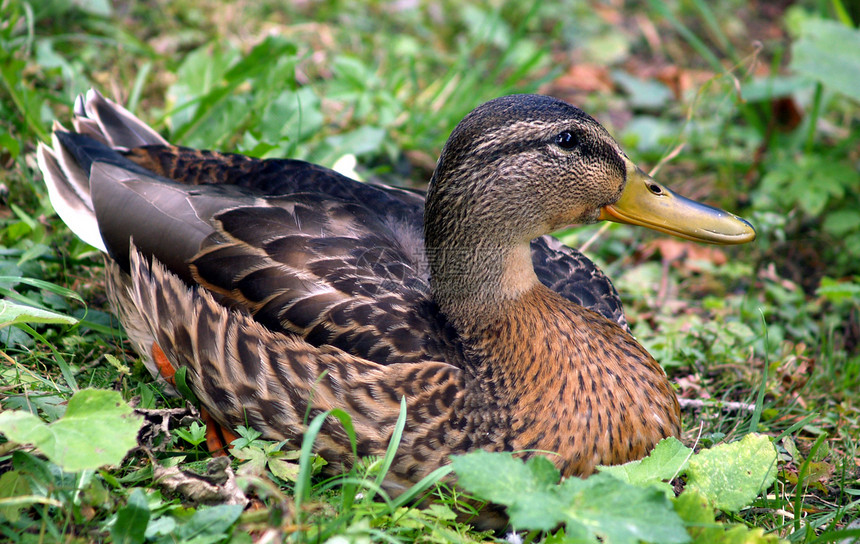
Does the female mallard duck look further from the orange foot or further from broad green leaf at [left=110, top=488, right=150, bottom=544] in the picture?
broad green leaf at [left=110, top=488, right=150, bottom=544]

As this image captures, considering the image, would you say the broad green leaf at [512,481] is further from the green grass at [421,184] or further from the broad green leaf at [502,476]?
the green grass at [421,184]

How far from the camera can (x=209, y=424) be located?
305 cm

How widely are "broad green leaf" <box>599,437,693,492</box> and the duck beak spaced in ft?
2.70

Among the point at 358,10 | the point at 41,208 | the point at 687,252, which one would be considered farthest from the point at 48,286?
the point at 358,10

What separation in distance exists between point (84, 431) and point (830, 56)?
4446 millimetres

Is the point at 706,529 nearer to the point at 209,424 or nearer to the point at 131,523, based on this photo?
the point at 131,523

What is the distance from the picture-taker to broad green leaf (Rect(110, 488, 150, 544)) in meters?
2.19

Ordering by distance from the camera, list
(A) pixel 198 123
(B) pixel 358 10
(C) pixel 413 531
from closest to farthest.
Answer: (C) pixel 413 531, (A) pixel 198 123, (B) pixel 358 10

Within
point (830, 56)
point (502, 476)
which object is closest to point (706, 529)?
point (502, 476)

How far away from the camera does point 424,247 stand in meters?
3.05

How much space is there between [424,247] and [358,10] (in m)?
3.71

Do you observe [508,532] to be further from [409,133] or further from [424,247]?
[409,133]

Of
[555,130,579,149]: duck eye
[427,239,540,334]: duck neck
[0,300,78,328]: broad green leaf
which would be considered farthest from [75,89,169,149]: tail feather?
[555,130,579,149]: duck eye

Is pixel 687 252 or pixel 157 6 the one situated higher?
pixel 157 6
